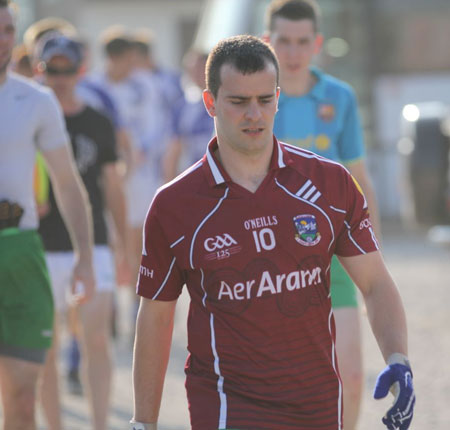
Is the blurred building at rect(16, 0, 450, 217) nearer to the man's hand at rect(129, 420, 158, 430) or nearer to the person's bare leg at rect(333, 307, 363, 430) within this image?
the person's bare leg at rect(333, 307, 363, 430)

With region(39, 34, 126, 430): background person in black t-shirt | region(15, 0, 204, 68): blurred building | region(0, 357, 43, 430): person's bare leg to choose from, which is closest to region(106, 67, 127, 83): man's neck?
region(39, 34, 126, 430): background person in black t-shirt

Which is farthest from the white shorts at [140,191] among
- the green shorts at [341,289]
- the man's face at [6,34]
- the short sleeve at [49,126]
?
the man's face at [6,34]

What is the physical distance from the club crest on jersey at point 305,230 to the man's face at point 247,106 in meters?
0.26

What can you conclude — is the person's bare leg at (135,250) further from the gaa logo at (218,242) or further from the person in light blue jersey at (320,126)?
the gaa logo at (218,242)

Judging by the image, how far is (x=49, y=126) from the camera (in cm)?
607

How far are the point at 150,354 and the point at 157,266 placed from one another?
0.99ft

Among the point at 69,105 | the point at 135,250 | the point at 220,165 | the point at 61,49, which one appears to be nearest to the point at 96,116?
the point at 69,105

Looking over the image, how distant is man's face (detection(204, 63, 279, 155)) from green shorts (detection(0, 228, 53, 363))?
1.74 meters

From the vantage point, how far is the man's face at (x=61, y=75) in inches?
311

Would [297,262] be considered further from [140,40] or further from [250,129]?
[140,40]

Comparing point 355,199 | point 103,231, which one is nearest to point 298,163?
point 355,199

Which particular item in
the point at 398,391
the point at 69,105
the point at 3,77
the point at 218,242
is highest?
the point at 3,77

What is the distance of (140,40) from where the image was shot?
13.0 metres

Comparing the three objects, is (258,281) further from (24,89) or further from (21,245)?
(24,89)
